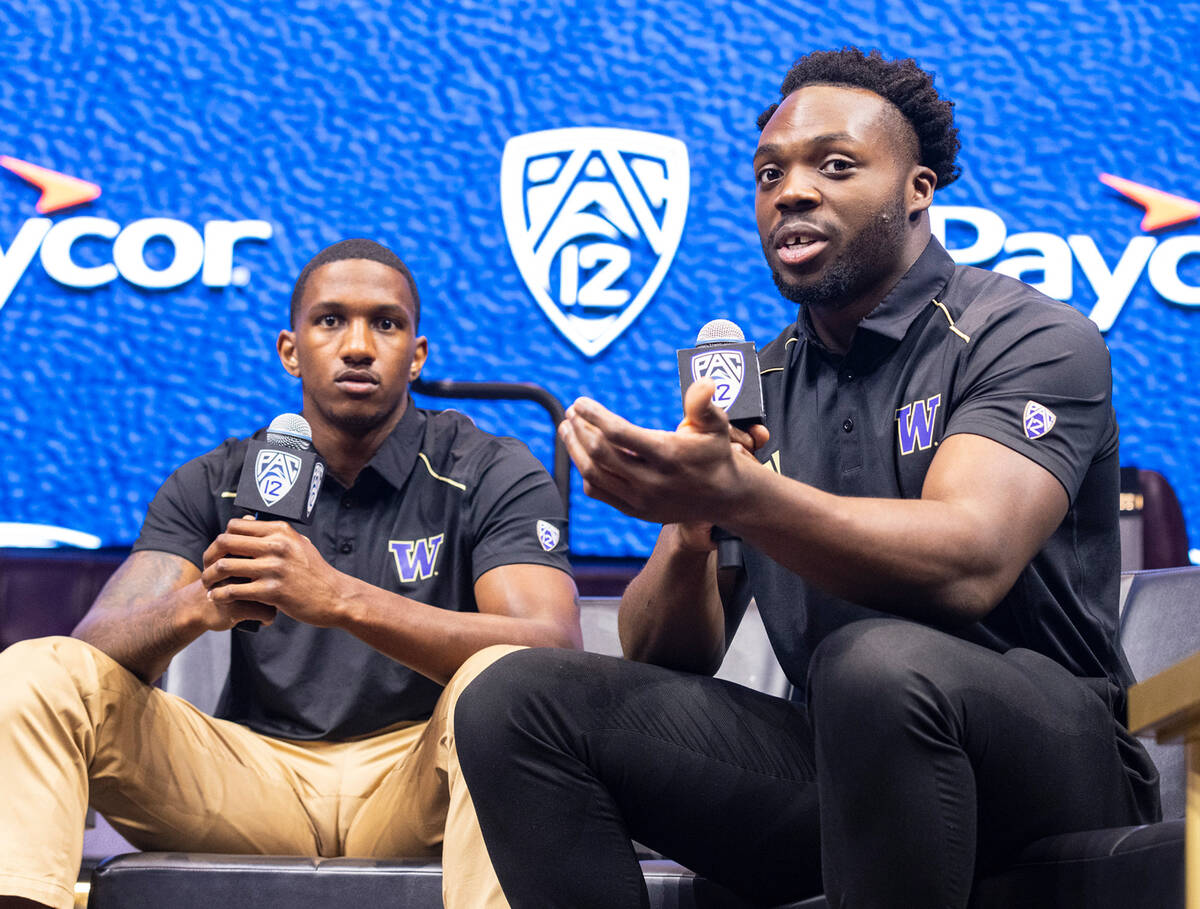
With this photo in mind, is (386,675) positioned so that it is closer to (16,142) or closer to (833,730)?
(833,730)

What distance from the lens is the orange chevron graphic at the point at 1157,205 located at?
302cm

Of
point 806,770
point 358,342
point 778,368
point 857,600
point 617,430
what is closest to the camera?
point 617,430

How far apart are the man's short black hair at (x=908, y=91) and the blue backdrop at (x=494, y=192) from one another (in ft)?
4.75

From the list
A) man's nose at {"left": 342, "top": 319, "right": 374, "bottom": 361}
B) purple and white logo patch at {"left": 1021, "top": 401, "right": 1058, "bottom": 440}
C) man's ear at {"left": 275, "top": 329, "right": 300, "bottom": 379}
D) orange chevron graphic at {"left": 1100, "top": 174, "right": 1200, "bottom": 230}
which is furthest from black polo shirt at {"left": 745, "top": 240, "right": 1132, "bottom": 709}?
orange chevron graphic at {"left": 1100, "top": 174, "right": 1200, "bottom": 230}

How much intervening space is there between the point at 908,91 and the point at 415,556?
97 cm

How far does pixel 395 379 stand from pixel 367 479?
0.19m

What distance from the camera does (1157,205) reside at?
304 cm

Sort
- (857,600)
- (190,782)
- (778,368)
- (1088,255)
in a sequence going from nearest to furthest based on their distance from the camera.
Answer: (857,600) < (778,368) < (190,782) < (1088,255)

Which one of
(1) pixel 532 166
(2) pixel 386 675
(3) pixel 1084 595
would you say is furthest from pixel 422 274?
(3) pixel 1084 595

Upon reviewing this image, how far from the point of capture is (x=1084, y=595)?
4.15 ft

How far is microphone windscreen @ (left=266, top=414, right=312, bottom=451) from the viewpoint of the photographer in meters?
1.52

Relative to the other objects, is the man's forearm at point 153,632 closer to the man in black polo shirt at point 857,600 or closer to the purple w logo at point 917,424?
the man in black polo shirt at point 857,600

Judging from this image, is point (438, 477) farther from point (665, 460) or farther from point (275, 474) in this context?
point (665, 460)

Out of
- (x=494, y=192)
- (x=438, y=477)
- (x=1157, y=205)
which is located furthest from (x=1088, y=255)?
(x=438, y=477)
